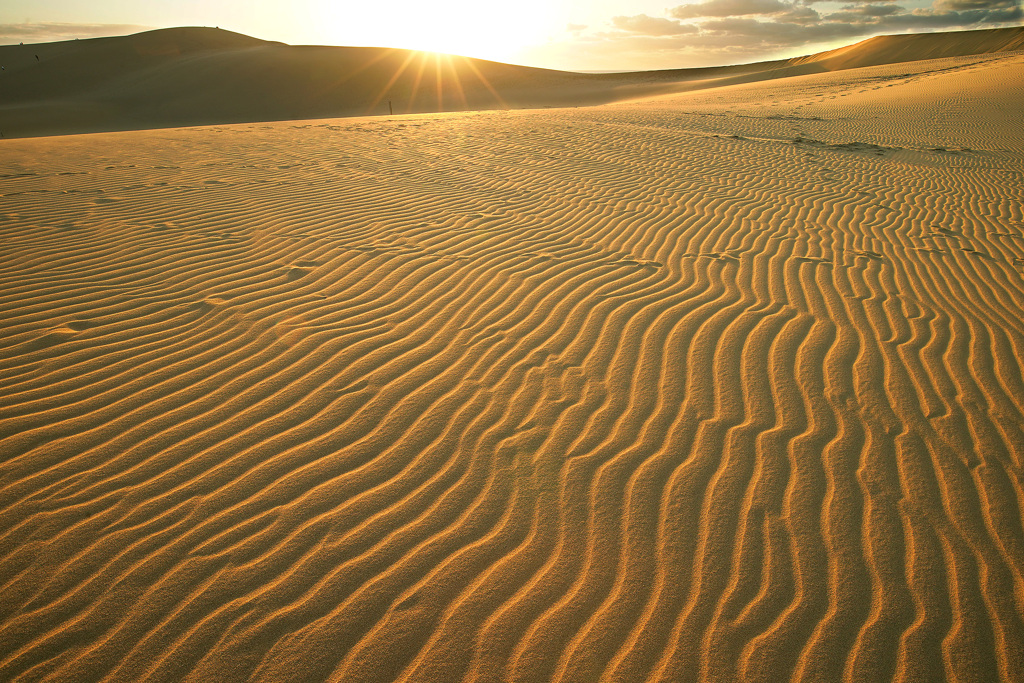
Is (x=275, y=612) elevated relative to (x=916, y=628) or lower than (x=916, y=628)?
elevated

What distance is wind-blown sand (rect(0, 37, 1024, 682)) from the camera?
1962 millimetres

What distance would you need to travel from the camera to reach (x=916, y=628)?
2023 millimetres

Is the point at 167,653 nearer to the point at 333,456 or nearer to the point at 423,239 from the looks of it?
the point at 333,456

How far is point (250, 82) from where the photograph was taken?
3603cm

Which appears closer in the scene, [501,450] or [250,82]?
[501,450]

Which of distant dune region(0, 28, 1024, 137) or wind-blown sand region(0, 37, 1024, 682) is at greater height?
distant dune region(0, 28, 1024, 137)

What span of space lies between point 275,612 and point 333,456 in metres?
0.83

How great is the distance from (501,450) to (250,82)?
138ft

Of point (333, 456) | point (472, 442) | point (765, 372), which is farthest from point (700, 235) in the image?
point (333, 456)

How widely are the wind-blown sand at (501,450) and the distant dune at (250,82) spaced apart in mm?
30215

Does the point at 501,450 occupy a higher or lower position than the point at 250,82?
lower

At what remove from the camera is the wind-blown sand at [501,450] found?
1962 millimetres

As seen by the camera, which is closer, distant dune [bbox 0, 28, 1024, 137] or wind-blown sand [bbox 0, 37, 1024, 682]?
wind-blown sand [bbox 0, 37, 1024, 682]

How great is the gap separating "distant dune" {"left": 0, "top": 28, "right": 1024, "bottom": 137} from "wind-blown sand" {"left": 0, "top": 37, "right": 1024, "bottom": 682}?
30.2 meters
